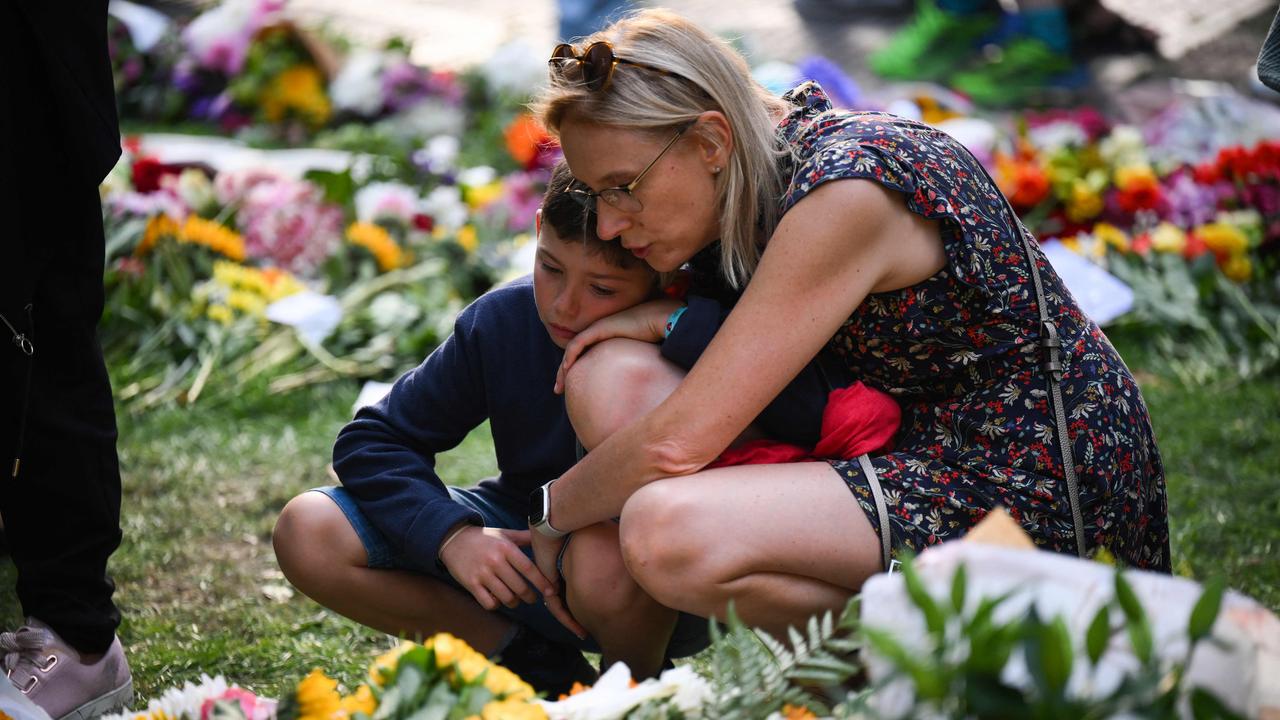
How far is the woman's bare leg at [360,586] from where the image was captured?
2.16m

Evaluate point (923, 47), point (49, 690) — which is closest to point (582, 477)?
point (49, 690)

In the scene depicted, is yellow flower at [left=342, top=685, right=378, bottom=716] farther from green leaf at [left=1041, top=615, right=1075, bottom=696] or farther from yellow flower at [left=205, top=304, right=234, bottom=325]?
yellow flower at [left=205, top=304, right=234, bottom=325]

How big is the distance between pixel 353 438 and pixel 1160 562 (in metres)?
1.41

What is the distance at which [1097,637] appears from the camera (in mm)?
982

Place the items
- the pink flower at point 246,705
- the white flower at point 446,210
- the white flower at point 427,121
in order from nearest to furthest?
1. the pink flower at point 246,705
2. the white flower at point 446,210
3. the white flower at point 427,121

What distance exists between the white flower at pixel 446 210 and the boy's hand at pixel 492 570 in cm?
307

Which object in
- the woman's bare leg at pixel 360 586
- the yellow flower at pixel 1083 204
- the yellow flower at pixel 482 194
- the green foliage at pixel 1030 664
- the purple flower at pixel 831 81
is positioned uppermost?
the green foliage at pixel 1030 664

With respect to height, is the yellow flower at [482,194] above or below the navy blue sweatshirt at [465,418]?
below

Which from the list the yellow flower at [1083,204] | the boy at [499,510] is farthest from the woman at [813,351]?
the yellow flower at [1083,204]

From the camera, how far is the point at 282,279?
4496 mm

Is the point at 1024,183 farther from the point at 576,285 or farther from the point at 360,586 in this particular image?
the point at 360,586

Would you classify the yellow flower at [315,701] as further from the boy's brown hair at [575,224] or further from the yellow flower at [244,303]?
the yellow flower at [244,303]

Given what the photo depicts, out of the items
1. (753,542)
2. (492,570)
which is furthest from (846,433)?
(492,570)

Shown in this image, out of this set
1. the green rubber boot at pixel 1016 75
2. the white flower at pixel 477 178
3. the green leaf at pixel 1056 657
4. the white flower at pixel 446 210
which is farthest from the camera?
the green rubber boot at pixel 1016 75
